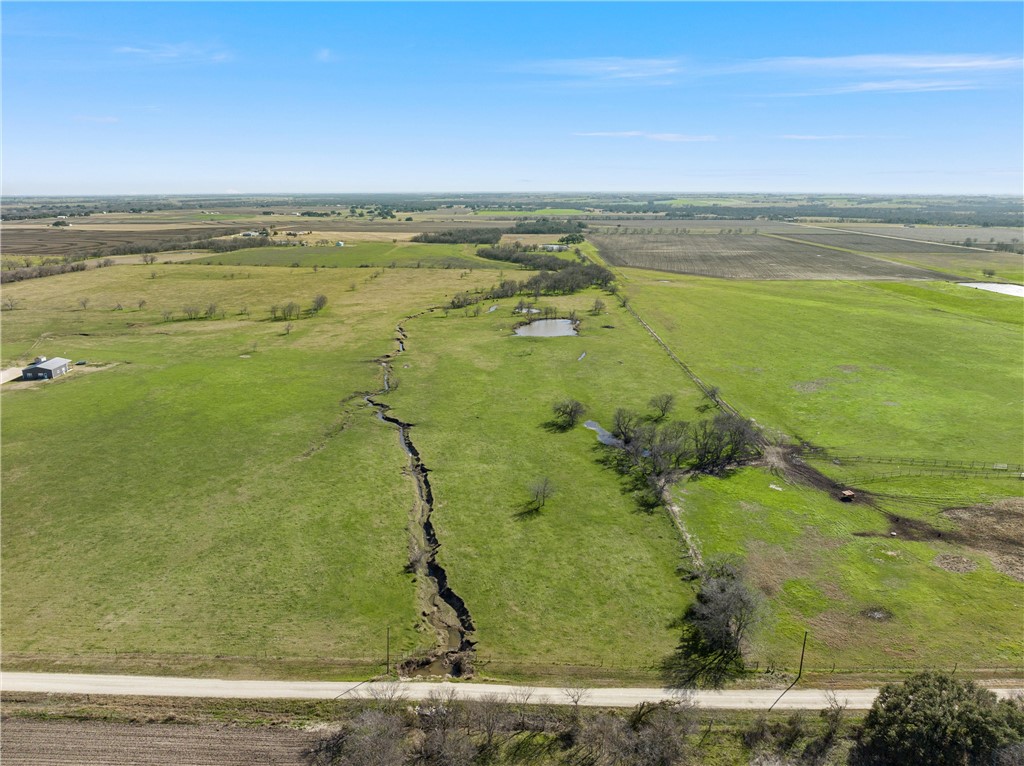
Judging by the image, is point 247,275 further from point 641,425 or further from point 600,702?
point 600,702

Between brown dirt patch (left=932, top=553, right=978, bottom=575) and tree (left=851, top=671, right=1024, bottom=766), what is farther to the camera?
brown dirt patch (left=932, top=553, right=978, bottom=575)

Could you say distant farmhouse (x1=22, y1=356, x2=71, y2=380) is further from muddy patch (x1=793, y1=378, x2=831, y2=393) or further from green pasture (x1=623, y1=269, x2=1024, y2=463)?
muddy patch (x1=793, y1=378, x2=831, y2=393)

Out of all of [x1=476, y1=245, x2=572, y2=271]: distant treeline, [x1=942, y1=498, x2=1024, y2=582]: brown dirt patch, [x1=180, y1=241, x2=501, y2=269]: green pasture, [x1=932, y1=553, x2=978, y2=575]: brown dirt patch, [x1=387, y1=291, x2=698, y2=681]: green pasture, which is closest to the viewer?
[x1=387, y1=291, x2=698, y2=681]: green pasture

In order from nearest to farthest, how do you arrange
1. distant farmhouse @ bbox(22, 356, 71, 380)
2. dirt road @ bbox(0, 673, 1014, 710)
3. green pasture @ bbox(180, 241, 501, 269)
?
dirt road @ bbox(0, 673, 1014, 710) < distant farmhouse @ bbox(22, 356, 71, 380) < green pasture @ bbox(180, 241, 501, 269)

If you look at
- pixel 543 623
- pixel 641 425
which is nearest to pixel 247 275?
pixel 641 425

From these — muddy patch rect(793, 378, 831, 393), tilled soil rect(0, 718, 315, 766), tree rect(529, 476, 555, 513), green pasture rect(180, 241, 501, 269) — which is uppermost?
green pasture rect(180, 241, 501, 269)

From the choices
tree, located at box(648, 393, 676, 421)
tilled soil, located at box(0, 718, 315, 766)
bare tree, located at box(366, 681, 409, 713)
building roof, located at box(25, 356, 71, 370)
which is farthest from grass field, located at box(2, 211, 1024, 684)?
tilled soil, located at box(0, 718, 315, 766)

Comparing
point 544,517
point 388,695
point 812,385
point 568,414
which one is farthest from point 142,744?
point 812,385

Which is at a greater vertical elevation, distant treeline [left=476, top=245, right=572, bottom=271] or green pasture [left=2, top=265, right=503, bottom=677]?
distant treeline [left=476, top=245, right=572, bottom=271]

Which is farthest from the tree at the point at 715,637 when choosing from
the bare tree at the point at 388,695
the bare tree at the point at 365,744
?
the bare tree at the point at 365,744
